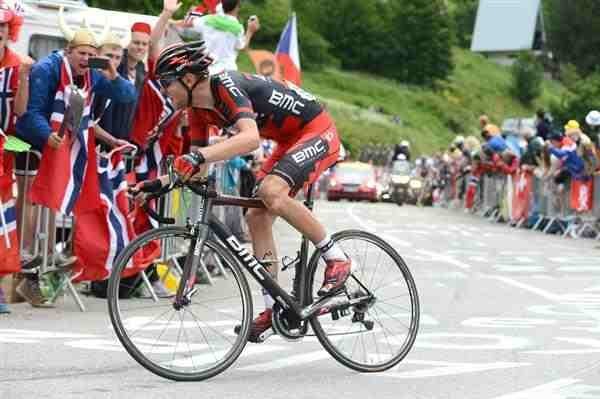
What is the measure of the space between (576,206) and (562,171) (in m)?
1.11

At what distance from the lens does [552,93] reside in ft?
591

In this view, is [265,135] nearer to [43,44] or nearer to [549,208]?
[43,44]

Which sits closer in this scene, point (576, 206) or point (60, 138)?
point (60, 138)

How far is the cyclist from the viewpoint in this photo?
26.5ft

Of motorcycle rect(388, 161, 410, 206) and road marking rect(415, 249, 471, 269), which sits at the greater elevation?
road marking rect(415, 249, 471, 269)

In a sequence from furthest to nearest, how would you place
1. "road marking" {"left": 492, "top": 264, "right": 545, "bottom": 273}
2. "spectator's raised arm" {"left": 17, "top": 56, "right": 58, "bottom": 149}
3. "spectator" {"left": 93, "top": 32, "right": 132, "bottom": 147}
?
"road marking" {"left": 492, "top": 264, "right": 545, "bottom": 273}, "spectator" {"left": 93, "top": 32, "right": 132, "bottom": 147}, "spectator's raised arm" {"left": 17, "top": 56, "right": 58, "bottom": 149}

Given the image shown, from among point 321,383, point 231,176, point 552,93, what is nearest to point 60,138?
point 321,383

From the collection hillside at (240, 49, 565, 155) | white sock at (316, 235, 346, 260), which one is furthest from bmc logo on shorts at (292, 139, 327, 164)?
hillside at (240, 49, 565, 155)

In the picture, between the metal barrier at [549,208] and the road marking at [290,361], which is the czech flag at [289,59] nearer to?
the metal barrier at [549,208]

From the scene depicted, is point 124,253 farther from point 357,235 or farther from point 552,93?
point 552,93

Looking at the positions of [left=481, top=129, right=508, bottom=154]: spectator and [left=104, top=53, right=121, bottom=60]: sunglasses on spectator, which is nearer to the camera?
[left=104, top=53, right=121, bottom=60]: sunglasses on spectator

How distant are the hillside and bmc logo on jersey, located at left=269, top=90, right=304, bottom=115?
102 m

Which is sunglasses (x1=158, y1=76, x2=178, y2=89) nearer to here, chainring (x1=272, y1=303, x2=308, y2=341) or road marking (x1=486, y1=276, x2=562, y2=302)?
chainring (x1=272, y1=303, x2=308, y2=341)

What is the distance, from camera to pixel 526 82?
563 feet
